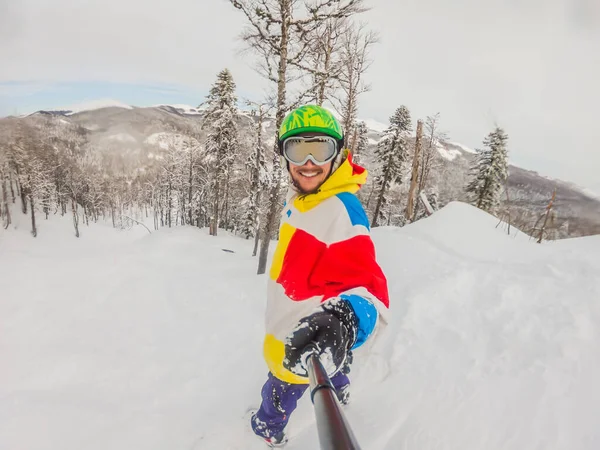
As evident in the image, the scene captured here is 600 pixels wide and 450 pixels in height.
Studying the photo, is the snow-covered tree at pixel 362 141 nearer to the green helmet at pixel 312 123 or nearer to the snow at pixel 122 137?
the green helmet at pixel 312 123

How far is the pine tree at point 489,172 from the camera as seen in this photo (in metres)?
21.4

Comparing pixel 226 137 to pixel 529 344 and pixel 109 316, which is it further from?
pixel 529 344

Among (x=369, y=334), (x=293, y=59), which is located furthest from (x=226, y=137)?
(x=369, y=334)

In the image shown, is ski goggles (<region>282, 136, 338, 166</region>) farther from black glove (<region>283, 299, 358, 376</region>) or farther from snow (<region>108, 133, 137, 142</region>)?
snow (<region>108, 133, 137, 142</region>)

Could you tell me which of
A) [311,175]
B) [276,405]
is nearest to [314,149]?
[311,175]

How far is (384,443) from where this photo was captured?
218 centimetres

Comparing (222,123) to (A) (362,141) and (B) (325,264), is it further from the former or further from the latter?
(B) (325,264)

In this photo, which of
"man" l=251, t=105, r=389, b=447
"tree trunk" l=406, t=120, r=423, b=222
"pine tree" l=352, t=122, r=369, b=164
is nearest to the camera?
"man" l=251, t=105, r=389, b=447

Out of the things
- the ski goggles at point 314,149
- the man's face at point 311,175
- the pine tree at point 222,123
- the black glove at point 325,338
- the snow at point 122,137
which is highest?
the snow at point 122,137

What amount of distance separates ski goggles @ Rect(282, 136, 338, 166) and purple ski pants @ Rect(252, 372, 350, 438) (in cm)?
181

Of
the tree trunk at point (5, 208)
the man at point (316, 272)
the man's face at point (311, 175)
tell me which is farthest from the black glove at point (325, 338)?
the tree trunk at point (5, 208)

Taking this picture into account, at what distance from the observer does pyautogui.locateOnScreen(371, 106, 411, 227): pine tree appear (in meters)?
22.9

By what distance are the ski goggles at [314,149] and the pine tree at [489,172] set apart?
24.0 metres

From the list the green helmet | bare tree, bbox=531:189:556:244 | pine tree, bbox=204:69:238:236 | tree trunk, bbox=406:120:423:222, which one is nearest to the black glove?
the green helmet
